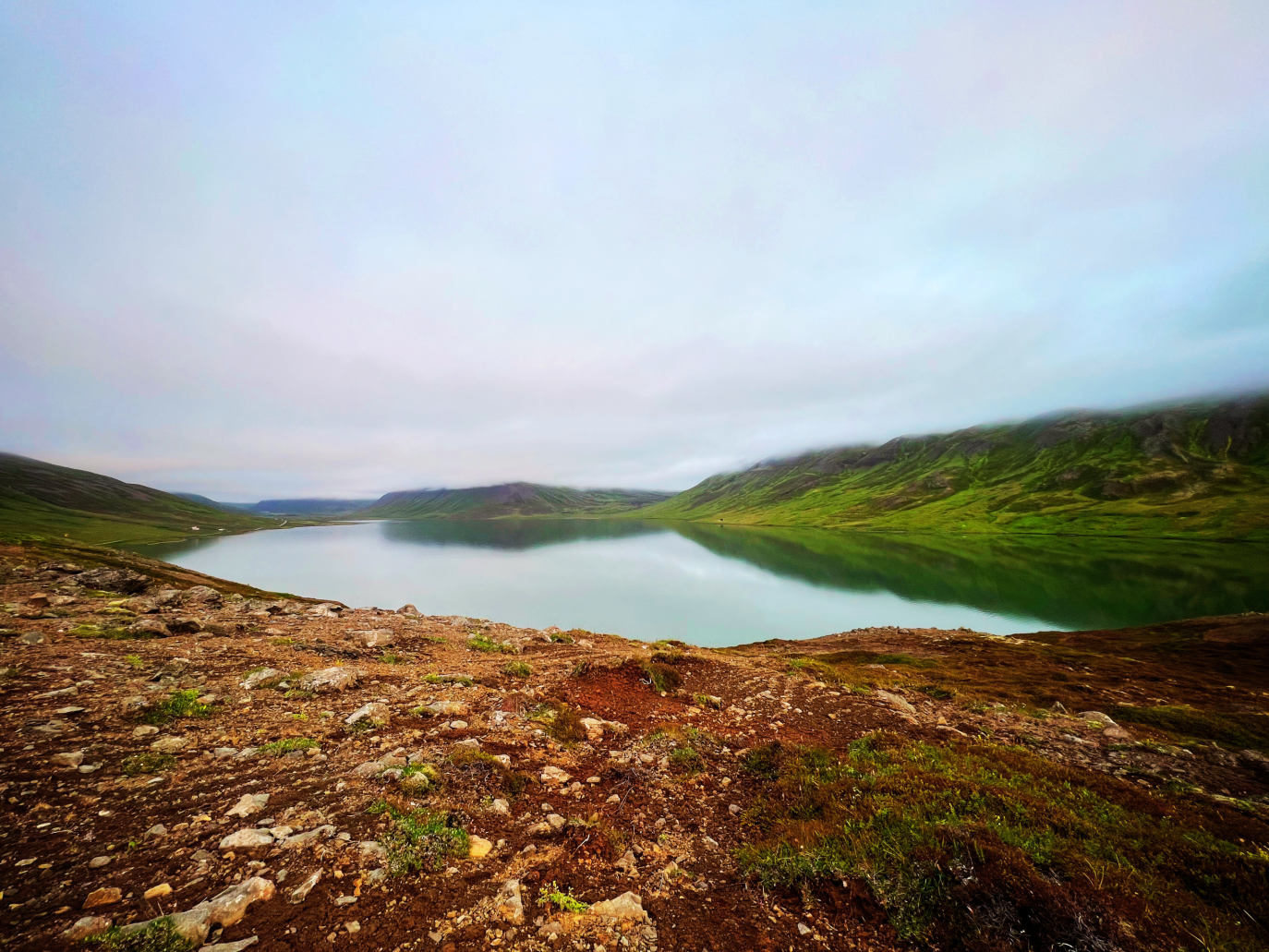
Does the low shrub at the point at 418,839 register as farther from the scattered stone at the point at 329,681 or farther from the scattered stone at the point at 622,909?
the scattered stone at the point at 329,681

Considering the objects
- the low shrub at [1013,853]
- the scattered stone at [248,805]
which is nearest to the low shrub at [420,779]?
the scattered stone at [248,805]

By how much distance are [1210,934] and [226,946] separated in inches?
393

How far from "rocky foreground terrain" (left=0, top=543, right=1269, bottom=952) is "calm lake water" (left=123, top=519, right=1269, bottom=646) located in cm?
3786

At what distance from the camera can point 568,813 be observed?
24.7 feet

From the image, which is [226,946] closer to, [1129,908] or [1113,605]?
[1129,908]

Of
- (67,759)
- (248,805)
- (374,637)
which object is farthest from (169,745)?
(374,637)

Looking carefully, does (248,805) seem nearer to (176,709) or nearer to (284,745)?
(284,745)

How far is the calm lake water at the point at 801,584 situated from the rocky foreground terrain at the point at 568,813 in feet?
124

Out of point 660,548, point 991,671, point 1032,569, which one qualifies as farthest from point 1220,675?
point 660,548

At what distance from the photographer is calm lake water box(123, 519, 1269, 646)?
56.1m

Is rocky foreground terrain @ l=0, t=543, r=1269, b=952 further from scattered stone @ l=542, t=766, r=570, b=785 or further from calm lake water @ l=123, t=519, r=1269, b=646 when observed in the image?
calm lake water @ l=123, t=519, r=1269, b=646

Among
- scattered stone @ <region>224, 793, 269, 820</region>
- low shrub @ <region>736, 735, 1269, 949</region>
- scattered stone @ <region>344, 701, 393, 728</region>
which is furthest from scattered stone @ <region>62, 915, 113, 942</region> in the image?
low shrub @ <region>736, 735, 1269, 949</region>

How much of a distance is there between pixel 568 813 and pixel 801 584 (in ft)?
264

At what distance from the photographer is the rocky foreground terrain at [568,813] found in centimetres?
485
